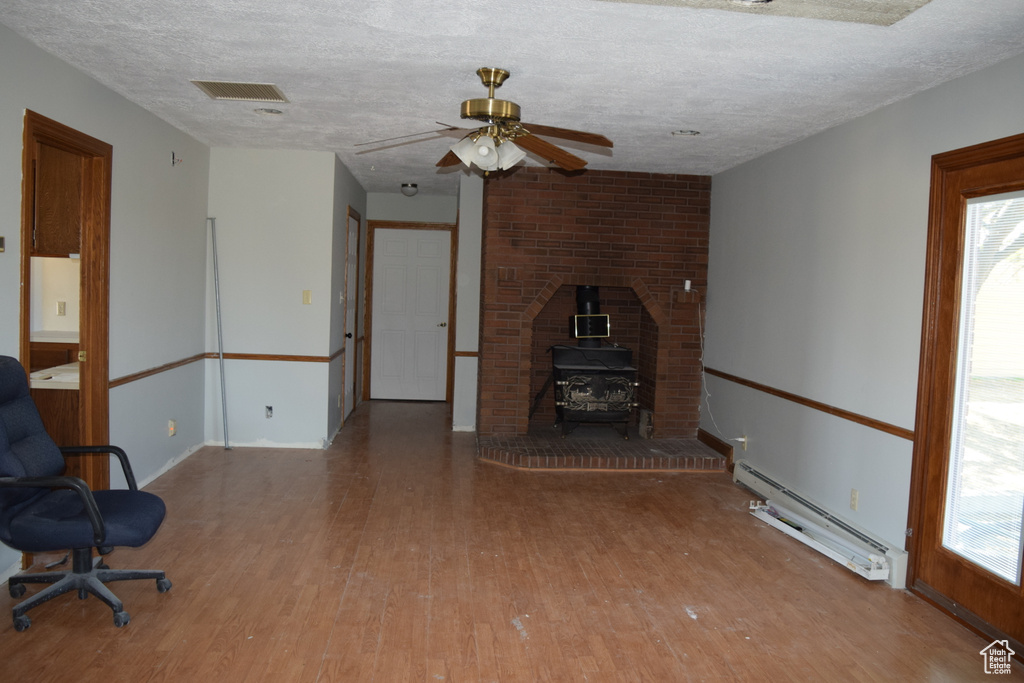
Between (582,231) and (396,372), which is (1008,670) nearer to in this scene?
(582,231)

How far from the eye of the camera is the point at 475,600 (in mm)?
3148

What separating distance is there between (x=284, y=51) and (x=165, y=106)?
5.10ft

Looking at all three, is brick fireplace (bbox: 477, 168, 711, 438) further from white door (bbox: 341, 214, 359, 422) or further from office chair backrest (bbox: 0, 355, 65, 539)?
office chair backrest (bbox: 0, 355, 65, 539)

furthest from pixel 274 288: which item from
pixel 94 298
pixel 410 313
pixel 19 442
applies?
pixel 19 442

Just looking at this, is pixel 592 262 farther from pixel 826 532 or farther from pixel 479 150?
pixel 479 150

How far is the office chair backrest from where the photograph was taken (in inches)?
110

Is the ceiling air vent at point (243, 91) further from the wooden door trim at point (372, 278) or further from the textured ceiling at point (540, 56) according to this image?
the wooden door trim at point (372, 278)

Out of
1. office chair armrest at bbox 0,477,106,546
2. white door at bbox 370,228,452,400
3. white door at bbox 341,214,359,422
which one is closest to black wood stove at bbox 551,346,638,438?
white door at bbox 341,214,359,422

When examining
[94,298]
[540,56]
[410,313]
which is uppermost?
[540,56]

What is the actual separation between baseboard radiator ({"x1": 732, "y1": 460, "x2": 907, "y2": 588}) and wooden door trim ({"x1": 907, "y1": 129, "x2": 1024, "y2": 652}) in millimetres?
94

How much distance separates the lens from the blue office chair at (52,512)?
267cm

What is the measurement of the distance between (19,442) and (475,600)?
77.2 inches

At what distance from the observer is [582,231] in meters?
5.98

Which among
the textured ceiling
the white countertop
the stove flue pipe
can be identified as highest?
the textured ceiling
